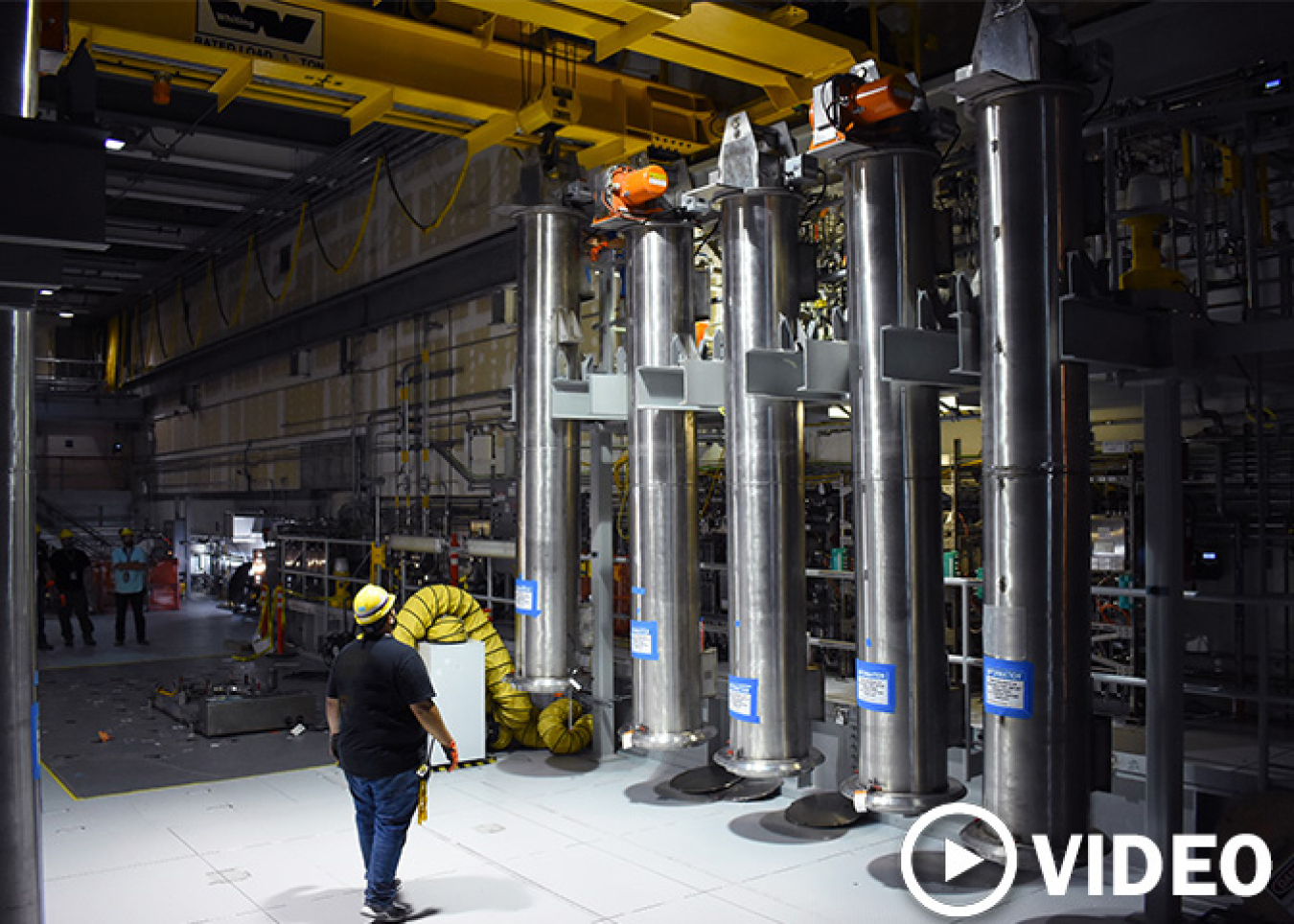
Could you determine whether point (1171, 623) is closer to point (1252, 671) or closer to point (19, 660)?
point (1252, 671)

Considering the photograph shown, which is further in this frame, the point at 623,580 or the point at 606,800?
the point at 623,580

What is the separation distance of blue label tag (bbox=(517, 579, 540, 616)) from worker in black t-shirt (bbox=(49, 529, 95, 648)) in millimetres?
11499

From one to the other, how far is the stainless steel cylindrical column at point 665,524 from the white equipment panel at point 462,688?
2026mm

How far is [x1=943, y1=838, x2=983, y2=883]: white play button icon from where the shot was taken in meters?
6.75

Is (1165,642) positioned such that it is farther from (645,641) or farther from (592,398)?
(592,398)

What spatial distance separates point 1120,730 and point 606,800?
13.7 feet

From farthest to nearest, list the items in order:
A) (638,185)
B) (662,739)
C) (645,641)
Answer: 1. (645,641)
2. (662,739)
3. (638,185)

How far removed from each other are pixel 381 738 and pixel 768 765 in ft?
9.19

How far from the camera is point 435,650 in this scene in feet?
32.1

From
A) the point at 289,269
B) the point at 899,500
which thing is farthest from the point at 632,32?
the point at 289,269

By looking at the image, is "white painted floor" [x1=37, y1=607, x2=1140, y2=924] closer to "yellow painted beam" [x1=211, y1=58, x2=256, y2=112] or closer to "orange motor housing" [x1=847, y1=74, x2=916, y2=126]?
"orange motor housing" [x1=847, y1=74, x2=916, y2=126]

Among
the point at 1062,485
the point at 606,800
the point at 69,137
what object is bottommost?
the point at 606,800

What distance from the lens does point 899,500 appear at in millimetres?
6570

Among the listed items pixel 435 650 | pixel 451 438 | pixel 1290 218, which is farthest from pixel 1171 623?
pixel 451 438
